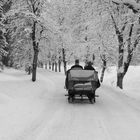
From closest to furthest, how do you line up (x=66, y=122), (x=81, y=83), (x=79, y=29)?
(x=66, y=122)
(x=81, y=83)
(x=79, y=29)

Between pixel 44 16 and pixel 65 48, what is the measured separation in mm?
24156

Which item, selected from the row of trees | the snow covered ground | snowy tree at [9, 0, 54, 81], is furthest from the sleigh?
snowy tree at [9, 0, 54, 81]

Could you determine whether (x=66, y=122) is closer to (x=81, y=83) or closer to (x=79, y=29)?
(x=81, y=83)

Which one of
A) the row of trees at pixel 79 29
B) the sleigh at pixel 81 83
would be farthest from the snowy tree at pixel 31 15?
the sleigh at pixel 81 83

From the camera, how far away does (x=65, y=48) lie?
5281cm

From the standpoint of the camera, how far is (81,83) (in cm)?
1509

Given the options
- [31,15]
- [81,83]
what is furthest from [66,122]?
[31,15]

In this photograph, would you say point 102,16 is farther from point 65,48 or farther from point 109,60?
point 65,48

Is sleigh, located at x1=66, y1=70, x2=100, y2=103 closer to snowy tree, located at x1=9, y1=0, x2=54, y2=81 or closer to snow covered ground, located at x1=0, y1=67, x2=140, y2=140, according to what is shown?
snow covered ground, located at x1=0, y1=67, x2=140, y2=140

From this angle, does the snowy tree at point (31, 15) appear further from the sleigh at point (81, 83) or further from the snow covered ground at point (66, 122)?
the snow covered ground at point (66, 122)

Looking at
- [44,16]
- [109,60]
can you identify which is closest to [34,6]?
[44,16]

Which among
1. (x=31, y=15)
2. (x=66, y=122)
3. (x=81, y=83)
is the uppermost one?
(x=31, y=15)

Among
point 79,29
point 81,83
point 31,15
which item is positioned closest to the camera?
point 81,83

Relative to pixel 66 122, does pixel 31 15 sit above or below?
above
